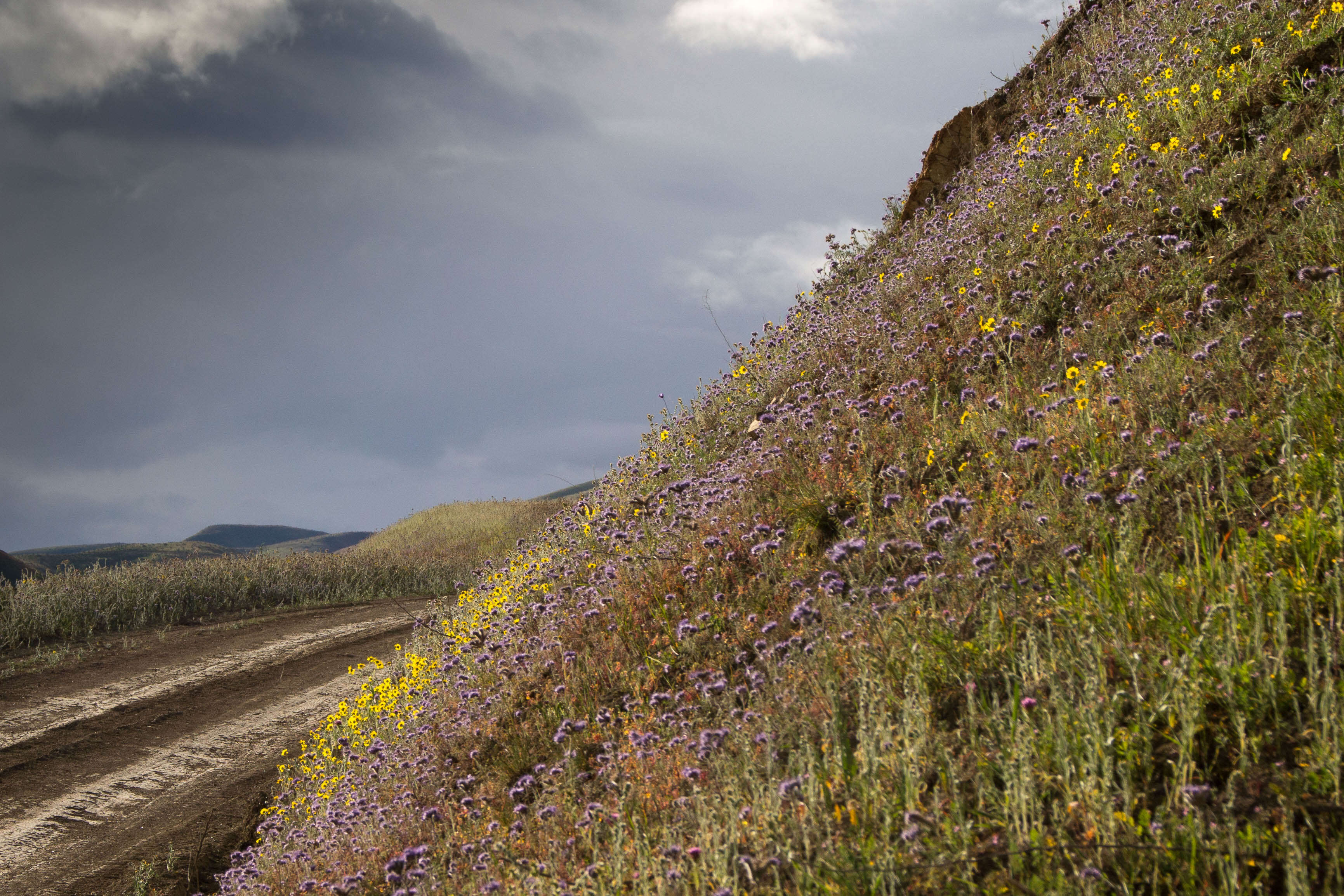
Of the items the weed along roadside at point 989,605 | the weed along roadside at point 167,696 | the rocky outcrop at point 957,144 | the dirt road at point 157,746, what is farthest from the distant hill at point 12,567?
the rocky outcrop at point 957,144

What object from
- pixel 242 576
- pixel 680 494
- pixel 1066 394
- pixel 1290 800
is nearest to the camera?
pixel 1290 800

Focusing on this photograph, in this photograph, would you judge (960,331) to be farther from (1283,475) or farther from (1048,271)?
(1283,475)

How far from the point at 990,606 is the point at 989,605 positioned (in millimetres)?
90

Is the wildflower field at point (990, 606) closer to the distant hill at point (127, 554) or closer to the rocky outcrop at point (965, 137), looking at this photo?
the rocky outcrop at point (965, 137)

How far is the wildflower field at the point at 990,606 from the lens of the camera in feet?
9.48

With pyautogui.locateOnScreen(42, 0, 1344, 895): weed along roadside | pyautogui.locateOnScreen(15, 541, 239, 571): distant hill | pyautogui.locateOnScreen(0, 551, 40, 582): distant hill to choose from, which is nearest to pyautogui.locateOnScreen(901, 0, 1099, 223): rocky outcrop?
pyautogui.locateOnScreen(42, 0, 1344, 895): weed along roadside

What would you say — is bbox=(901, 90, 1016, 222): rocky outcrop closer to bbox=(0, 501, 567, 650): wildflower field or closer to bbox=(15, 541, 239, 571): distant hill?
bbox=(0, 501, 567, 650): wildflower field

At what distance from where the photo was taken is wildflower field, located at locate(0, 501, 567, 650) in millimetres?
14445

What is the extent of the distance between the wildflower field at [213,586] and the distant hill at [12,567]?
11972mm

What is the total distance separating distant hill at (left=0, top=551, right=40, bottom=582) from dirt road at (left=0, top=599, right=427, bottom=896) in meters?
18.5

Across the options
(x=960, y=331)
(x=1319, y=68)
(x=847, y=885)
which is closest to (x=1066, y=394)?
(x=960, y=331)

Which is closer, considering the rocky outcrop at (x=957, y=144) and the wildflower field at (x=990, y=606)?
the wildflower field at (x=990, y=606)

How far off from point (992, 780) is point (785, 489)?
3501 millimetres

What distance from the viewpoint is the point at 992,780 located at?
3.20 meters
